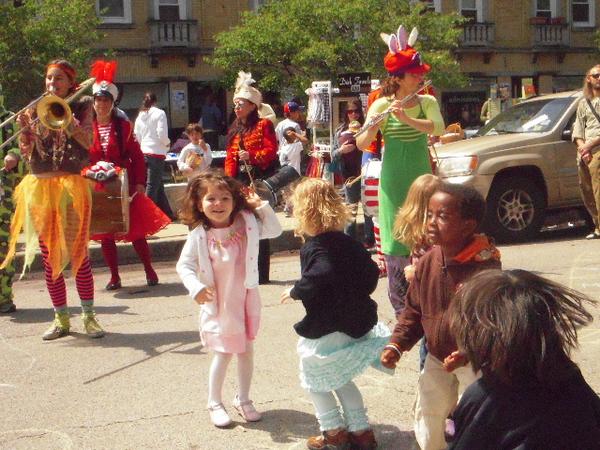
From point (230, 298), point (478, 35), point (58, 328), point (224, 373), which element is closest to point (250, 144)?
point (58, 328)

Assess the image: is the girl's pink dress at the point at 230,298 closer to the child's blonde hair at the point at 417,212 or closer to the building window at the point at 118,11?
the child's blonde hair at the point at 417,212

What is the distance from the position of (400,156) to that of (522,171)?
224 inches

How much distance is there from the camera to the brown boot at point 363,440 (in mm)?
4328

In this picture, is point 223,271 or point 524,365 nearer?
point 524,365

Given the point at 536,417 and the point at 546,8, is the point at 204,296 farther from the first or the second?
the point at 546,8

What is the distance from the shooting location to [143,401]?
5.21 metres

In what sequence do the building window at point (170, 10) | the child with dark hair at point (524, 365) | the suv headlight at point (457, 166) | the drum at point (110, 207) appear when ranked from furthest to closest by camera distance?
the building window at point (170, 10) → the suv headlight at point (457, 166) → the drum at point (110, 207) → the child with dark hair at point (524, 365)

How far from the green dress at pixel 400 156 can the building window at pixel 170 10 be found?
66.6ft

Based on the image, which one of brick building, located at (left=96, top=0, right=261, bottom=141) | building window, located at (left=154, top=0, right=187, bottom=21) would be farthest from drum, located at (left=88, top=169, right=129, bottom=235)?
building window, located at (left=154, top=0, right=187, bottom=21)

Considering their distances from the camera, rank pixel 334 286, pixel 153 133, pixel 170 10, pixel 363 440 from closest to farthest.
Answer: pixel 334 286 < pixel 363 440 < pixel 153 133 < pixel 170 10

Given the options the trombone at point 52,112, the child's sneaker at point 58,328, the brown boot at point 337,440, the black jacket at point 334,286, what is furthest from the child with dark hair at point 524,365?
the child's sneaker at point 58,328

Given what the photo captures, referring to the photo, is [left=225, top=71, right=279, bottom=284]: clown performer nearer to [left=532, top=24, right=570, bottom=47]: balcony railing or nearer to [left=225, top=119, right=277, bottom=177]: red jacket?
[left=225, top=119, right=277, bottom=177]: red jacket

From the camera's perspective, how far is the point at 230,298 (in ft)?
15.7

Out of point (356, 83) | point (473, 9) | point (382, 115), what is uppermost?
point (473, 9)
